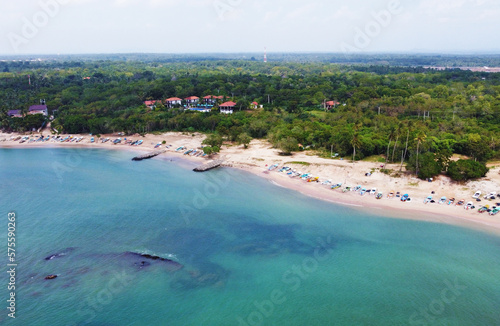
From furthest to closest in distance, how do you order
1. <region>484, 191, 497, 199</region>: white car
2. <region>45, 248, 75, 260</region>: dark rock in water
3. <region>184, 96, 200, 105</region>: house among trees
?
→ <region>184, 96, 200, 105</region>: house among trees → <region>484, 191, 497, 199</region>: white car → <region>45, 248, 75, 260</region>: dark rock in water

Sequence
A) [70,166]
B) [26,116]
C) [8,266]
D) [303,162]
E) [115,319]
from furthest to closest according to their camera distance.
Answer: [26,116] < [70,166] < [303,162] < [8,266] < [115,319]

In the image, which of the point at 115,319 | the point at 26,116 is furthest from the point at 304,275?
the point at 26,116

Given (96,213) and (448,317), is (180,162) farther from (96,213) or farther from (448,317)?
(448,317)

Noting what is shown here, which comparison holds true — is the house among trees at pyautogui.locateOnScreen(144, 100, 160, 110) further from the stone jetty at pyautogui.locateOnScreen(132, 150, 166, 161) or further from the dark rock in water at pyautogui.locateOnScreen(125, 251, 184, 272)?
the dark rock in water at pyautogui.locateOnScreen(125, 251, 184, 272)

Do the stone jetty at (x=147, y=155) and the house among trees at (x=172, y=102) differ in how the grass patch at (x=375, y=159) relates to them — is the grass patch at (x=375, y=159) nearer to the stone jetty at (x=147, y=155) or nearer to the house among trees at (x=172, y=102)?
the stone jetty at (x=147, y=155)

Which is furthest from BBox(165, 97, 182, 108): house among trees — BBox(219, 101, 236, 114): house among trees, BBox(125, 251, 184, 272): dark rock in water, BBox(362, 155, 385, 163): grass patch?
BBox(125, 251, 184, 272): dark rock in water

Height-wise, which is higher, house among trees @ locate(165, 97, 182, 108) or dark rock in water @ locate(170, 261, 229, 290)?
house among trees @ locate(165, 97, 182, 108)

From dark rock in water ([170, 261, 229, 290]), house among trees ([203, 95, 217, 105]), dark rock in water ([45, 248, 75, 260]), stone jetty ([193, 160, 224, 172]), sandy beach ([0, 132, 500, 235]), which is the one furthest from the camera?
house among trees ([203, 95, 217, 105])

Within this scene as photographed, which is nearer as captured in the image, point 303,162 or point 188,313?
point 188,313
